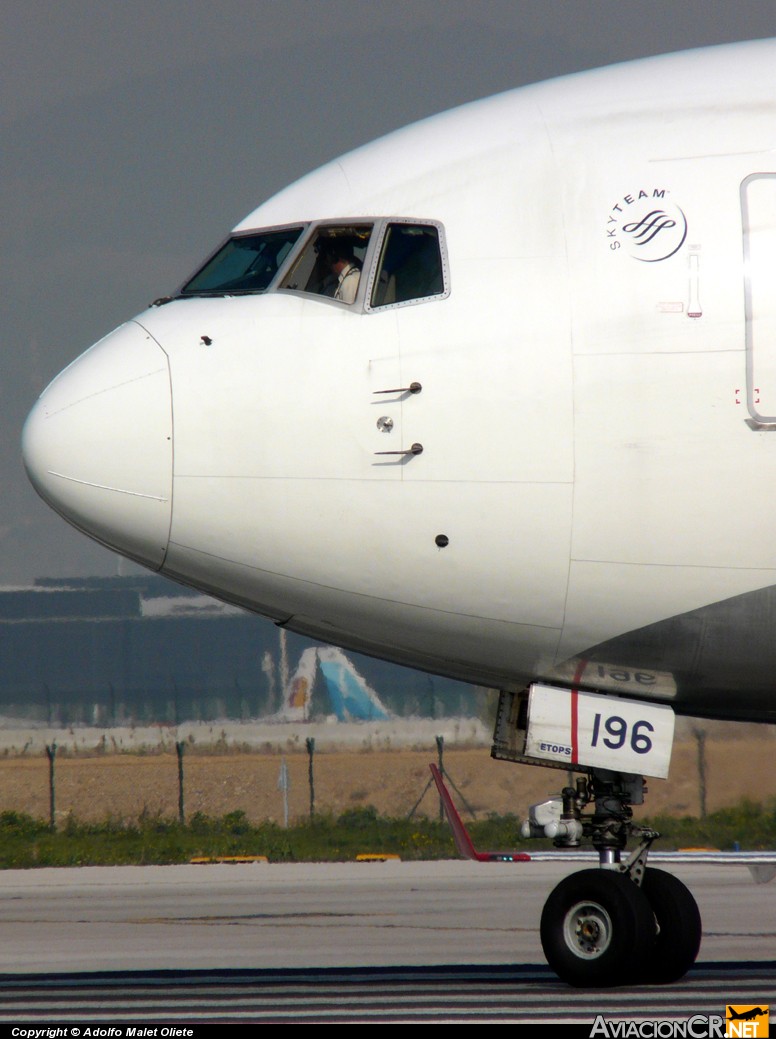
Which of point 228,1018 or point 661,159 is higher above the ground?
point 661,159

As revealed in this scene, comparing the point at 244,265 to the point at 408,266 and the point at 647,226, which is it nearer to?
the point at 408,266

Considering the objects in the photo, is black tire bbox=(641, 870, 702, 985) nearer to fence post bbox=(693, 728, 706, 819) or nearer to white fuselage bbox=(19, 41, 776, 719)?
white fuselage bbox=(19, 41, 776, 719)

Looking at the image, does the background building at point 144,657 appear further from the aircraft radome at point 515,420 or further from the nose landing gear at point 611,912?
the aircraft radome at point 515,420

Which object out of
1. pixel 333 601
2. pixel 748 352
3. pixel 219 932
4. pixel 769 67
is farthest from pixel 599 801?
pixel 219 932

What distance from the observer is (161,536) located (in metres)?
9.53

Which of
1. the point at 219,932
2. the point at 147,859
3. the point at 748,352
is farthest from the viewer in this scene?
the point at 147,859

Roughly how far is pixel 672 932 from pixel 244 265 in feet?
18.5

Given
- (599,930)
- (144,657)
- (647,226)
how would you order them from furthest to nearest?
(144,657) → (599,930) → (647,226)

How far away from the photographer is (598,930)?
10.0 metres

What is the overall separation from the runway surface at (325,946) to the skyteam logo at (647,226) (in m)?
4.80

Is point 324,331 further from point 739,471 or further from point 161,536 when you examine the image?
point 739,471

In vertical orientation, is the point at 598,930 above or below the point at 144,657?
below

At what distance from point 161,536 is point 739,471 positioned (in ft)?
12.2

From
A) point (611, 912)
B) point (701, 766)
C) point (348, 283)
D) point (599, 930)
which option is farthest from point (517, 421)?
point (701, 766)
